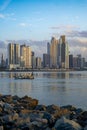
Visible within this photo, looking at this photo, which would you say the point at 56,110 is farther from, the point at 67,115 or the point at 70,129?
the point at 70,129

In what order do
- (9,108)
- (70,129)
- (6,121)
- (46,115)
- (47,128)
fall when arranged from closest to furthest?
(70,129)
(47,128)
(6,121)
(46,115)
(9,108)

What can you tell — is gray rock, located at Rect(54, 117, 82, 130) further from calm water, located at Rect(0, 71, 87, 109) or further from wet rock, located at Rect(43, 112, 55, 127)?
calm water, located at Rect(0, 71, 87, 109)

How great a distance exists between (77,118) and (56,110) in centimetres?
182

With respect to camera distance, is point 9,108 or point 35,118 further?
point 9,108

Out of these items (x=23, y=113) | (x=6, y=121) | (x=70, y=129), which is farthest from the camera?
(x=23, y=113)

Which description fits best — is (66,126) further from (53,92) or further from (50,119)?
(53,92)

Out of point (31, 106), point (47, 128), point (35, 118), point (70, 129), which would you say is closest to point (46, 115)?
point (35, 118)

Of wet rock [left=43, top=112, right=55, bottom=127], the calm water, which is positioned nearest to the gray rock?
wet rock [left=43, top=112, right=55, bottom=127]

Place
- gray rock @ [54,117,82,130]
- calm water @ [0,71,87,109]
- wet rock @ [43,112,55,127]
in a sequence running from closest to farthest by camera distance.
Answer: gray rock @ [54,117,82,130]
wet rock @ [43,112,55,127]
calm water @ [0,71,87,109]

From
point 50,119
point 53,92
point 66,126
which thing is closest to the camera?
point 66,126

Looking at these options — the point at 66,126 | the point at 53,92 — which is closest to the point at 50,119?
the point at 66,126

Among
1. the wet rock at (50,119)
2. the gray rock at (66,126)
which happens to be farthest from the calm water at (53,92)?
the gray rock at (66,126)

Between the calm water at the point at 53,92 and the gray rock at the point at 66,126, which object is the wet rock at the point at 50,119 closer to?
the gray rock at the point at 66,126

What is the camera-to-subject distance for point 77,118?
46.3 feet
